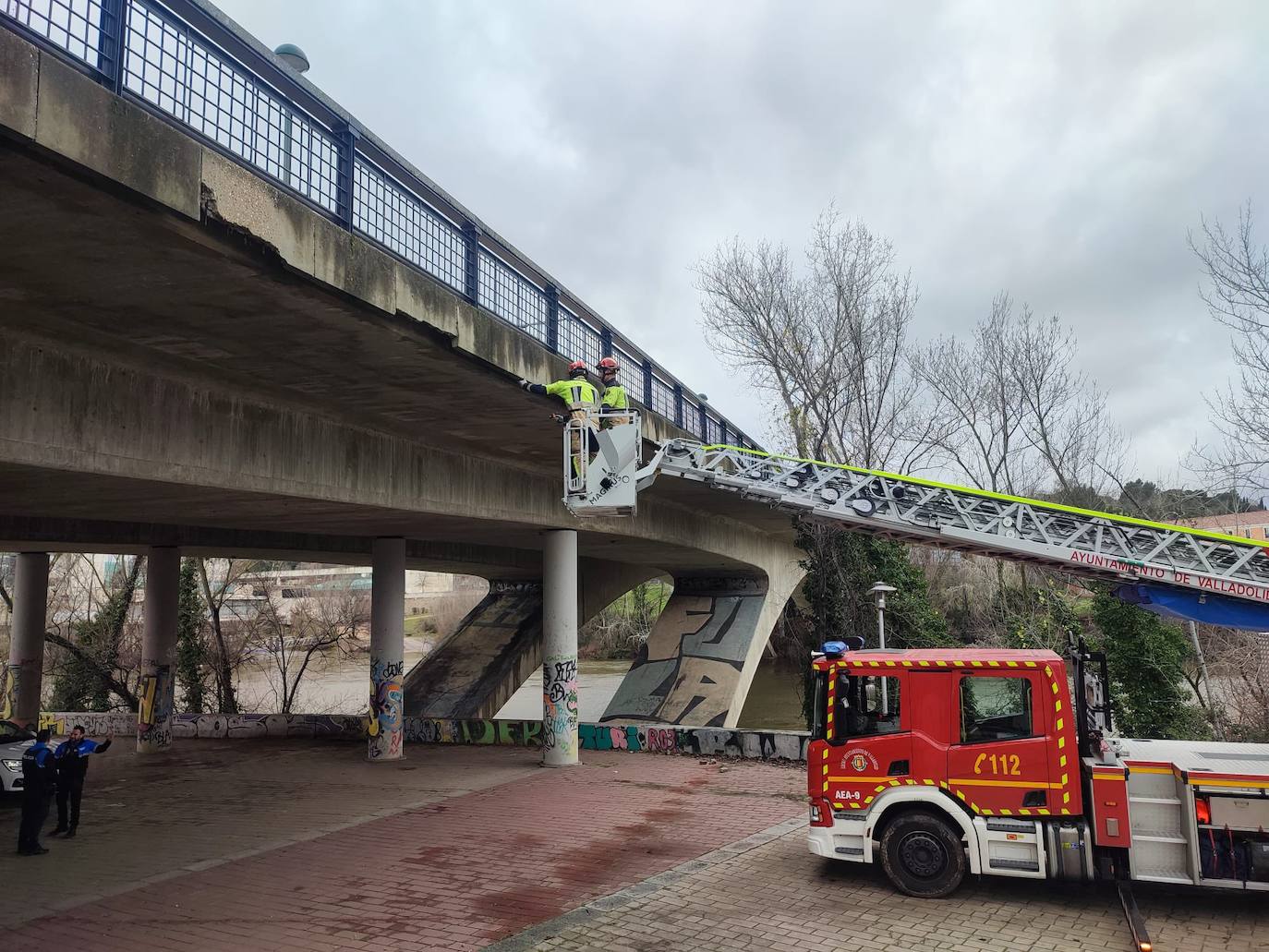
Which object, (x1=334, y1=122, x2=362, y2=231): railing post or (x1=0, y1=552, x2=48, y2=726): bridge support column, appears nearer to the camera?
(x1=334, y1=122, x2=362, y2=231): railing post

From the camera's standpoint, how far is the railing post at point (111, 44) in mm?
5973

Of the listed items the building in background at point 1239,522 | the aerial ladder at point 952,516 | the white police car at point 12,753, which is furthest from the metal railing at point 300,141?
the building in background at point 1239,522

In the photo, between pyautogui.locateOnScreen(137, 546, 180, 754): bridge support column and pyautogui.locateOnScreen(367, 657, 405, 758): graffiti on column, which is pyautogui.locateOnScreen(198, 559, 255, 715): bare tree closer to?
pyautogui.locateOnScreen(137, 546, 180, 754): bridge support column

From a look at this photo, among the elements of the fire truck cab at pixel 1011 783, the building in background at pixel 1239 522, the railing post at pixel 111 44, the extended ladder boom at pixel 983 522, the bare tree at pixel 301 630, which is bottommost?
the fire truck cab at pixel 1011 783

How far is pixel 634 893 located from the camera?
347 inches

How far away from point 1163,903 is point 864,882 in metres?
2.72

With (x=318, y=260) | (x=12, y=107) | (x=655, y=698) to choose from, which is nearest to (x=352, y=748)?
(x=655, y=698)

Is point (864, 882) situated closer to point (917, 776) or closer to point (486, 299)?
point (917, 776)

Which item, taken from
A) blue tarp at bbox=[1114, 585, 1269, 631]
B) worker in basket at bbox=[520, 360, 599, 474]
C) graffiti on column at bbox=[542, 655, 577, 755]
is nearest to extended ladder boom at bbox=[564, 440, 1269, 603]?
blue tarp at bbox=[1114, 585, 1269, 631]

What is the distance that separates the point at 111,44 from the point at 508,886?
8.20 metres

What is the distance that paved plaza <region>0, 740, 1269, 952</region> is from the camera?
300 inches

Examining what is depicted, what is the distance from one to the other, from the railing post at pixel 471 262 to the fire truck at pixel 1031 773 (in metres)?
6.22

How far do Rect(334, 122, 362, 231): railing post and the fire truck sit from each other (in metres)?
6.71

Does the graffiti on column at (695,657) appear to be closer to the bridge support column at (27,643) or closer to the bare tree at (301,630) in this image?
the bare tree at (301,630)
